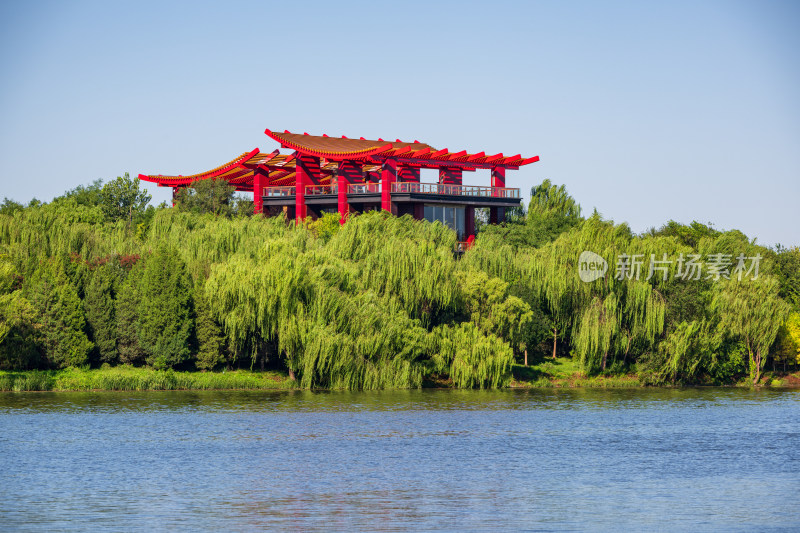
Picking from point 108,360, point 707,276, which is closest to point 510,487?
point 108,360

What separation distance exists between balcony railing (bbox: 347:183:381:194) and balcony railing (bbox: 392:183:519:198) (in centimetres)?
A: 147

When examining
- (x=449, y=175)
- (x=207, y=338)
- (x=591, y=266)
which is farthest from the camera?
(x=449, y=175)

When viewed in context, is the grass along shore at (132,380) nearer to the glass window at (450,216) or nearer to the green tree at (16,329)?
the green tree at (16,329)

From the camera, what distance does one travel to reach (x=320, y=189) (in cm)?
6125

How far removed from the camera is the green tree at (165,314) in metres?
41.7

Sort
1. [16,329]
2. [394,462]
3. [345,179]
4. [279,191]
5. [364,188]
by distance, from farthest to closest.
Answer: [279,191], [345,179], [364,188], [16,329], [394,462]

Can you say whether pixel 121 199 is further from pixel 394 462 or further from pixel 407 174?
pixel 394 462

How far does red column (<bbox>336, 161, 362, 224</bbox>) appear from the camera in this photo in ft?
193

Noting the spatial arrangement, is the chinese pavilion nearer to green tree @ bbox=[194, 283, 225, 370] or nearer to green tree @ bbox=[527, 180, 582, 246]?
green tree @ bbox=[527, 180, 582, 246]

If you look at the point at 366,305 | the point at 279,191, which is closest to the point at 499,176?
the point at 279,191

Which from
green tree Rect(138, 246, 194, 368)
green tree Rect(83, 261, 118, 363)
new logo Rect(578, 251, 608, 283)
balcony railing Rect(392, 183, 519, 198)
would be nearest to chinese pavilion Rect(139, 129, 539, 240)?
balcony railing Rect(392, 183, 519, 198)

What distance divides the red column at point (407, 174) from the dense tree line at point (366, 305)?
11006mm

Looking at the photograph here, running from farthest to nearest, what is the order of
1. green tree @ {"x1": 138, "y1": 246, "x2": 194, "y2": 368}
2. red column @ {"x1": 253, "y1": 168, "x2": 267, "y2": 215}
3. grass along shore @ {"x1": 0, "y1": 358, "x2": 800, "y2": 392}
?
red column @ {"x1": 253, "y1": 168, "x2": 267, "y2": 215}, green tree @ {"x1": 138, "y1": 246, "x2": 194, "y2": 368}, grass along shore @ {"x1": 0, "y1": 358, "x2": 800, "y2": 392}

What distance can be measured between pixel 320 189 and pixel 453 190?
344 inches
